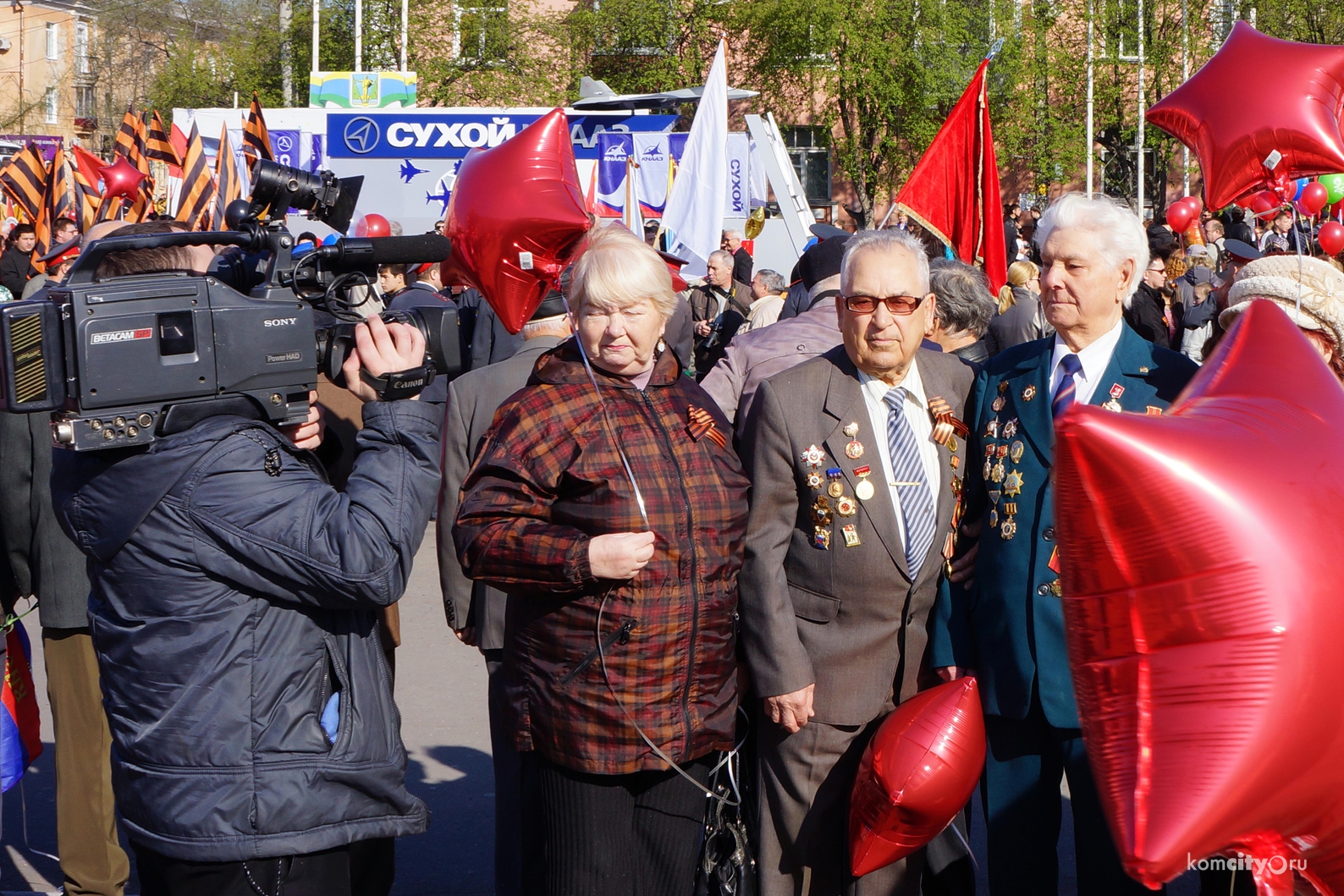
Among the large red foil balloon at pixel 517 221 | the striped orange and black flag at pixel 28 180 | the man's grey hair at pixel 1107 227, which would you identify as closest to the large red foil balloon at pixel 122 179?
the striped orange and black flag at pixel 28 180

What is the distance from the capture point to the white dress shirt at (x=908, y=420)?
307cm

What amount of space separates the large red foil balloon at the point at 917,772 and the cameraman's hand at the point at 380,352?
53.7 inches

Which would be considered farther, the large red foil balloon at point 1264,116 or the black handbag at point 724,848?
the large red foil balloon at point 1264,116

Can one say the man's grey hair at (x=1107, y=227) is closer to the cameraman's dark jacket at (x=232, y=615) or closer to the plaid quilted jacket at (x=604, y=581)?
the plaid quilted jacket at (x=604, y=581)

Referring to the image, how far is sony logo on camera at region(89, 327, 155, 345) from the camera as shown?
6.97 ft

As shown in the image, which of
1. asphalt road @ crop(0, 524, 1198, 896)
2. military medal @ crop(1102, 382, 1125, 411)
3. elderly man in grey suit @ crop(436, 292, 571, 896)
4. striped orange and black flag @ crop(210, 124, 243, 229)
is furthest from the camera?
striped orange and black flag @ crop(210, 124, 243, 229)

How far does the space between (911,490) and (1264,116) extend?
223cm

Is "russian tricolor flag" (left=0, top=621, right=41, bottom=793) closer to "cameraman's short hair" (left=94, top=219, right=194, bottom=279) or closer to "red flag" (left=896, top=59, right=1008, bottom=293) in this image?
"cameraman's short hair" (left=94, top=219, right=194, bottom=279)

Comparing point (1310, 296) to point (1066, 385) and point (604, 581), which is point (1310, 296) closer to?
point (1066, 385)

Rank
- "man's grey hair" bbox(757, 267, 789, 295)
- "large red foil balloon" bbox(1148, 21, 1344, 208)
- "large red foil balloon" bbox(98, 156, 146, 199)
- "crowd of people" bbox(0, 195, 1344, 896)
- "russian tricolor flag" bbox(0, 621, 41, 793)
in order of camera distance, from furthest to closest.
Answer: "large red foil balloon" bbox(98, 156, 146, 199) → "man's grey hair" bbox(757, 267, 789, 295) → "large red foil balloon" bbox(1148, 21, 1344, 208) → "russian tricolor flag" bbox(0, 621, 41, 793) → "crowd of people" bbox(0, 195, 1344, 896)

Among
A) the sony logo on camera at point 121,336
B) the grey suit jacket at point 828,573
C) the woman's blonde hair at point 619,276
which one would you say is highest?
the woman's blonde hair at point 619,276

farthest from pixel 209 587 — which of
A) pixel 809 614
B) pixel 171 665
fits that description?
pixel 809 614

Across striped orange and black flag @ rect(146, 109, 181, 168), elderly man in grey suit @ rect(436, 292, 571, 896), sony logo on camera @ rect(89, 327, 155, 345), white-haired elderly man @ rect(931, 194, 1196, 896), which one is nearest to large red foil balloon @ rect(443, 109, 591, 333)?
elderly man in grey suit @ rect(436, 292, 571, 896)

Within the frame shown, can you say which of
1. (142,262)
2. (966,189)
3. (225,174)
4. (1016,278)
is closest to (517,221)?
(142,262)
